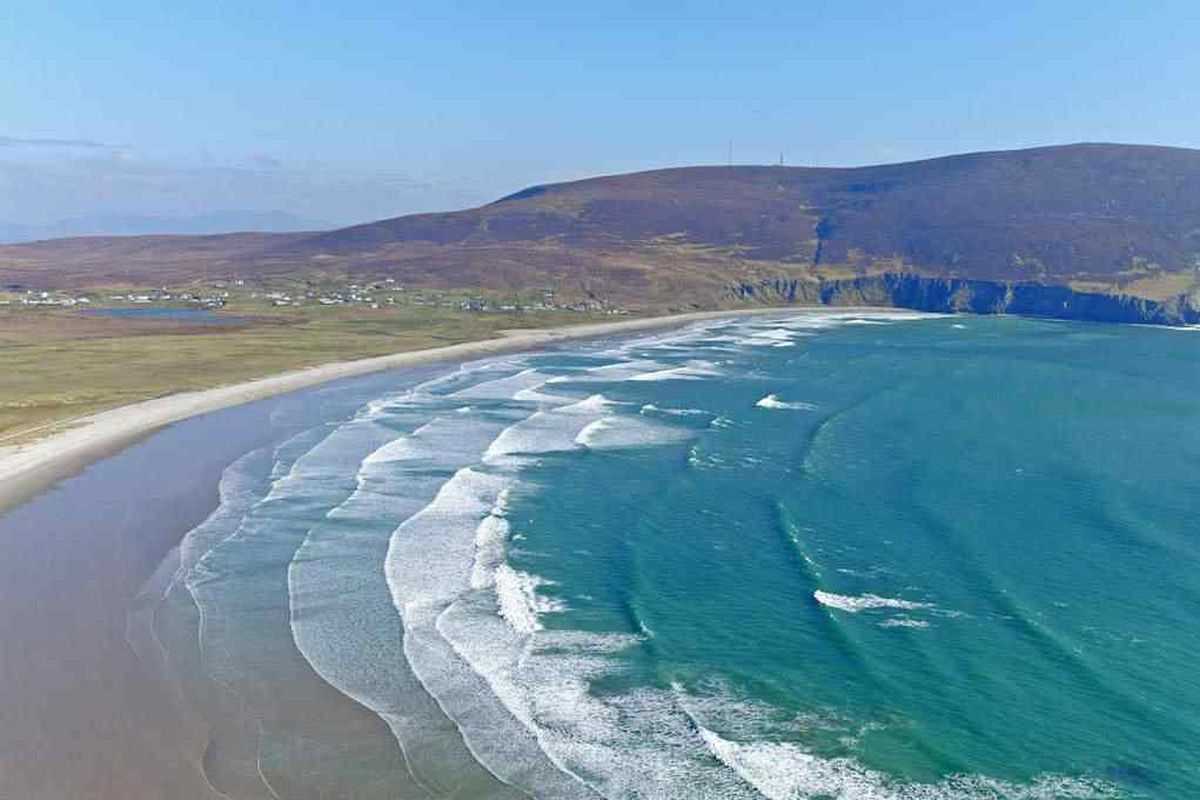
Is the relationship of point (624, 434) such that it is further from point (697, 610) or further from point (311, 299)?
point (311, 299)

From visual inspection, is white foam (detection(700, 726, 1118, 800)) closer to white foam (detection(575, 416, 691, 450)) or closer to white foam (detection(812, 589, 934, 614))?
white foam (detection(812, 589, 934, 614))

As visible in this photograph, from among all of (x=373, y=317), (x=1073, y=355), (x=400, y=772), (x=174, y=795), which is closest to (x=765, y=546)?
(x=400, y=772)

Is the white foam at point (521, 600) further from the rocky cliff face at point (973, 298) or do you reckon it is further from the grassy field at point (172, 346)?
the rocky cliff face at point (973, 298)

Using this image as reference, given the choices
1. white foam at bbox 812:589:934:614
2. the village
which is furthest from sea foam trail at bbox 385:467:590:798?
the village

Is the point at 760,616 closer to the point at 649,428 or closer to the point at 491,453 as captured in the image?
the point at 491,453

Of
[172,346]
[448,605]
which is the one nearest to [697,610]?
[448,605]
